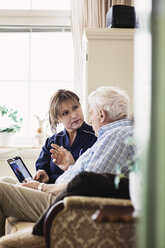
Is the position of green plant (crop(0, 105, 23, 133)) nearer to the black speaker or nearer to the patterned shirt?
the black speaker

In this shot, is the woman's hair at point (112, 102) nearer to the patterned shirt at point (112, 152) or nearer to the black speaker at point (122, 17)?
the patterned shirt at point (112, 152)

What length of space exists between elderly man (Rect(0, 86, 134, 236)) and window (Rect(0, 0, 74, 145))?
192 cm

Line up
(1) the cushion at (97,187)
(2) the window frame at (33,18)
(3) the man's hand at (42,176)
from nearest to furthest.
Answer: (1) the cushion at (97,187) < (3) the man's hand at (42,176) < (2) the window frame at (33,18)

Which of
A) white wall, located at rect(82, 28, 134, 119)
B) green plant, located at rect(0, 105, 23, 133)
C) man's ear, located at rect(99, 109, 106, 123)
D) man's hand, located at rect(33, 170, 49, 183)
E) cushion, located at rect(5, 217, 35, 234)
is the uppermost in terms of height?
white wall, located at rect(82, 28, 134, 119)

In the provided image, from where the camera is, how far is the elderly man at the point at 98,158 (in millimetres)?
2124

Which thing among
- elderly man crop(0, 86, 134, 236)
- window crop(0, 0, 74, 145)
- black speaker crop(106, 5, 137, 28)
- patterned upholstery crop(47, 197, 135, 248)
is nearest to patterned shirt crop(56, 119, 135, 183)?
elderly man crop(0, 86, 134, 236)

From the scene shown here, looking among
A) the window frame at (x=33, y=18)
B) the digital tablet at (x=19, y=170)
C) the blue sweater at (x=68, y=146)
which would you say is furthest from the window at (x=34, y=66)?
the digital tablet at (x=19, y=170)

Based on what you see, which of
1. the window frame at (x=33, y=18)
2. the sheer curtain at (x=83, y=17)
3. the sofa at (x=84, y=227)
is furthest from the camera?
the window frame at (x=33, y=18)

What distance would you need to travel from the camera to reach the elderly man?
2.12 metres

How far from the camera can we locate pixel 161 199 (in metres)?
0.73

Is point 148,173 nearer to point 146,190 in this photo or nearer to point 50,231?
point 146,190

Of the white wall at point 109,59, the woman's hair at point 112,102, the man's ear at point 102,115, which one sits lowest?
the man's ear at point 102,115

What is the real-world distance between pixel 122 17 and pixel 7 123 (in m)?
1.69

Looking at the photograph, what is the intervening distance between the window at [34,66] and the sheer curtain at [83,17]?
257mm
